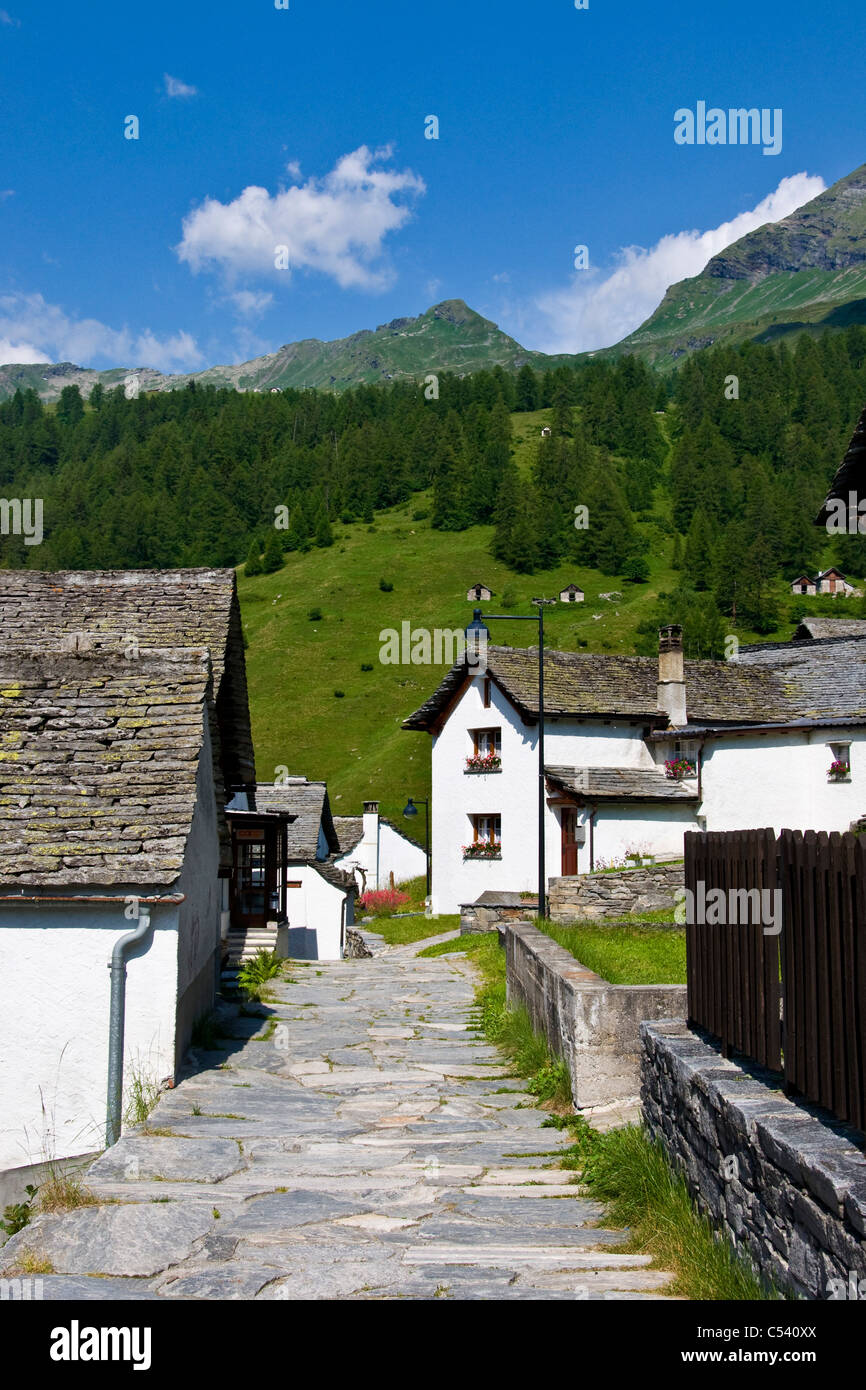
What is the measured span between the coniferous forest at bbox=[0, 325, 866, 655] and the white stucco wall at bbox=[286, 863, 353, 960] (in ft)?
209

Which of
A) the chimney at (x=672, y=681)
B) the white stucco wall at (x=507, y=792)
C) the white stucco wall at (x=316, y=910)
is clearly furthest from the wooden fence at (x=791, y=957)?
the white stucco wall at (x=316, y=910)

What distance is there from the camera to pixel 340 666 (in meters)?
95.0

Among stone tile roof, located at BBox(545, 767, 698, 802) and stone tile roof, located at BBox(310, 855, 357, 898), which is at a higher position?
stone tile roof, located at BBox(545, 767, 698, 802)

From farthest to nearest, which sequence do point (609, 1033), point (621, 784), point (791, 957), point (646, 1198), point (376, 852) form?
point (376, 852) < point (621, 784) < point (609, 1033) < point (646, 1198) < point (791, 957)

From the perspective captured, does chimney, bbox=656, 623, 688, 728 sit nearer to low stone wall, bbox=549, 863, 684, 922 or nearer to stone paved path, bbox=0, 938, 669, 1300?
low stone wall, bbox=549, 863, 684, 922

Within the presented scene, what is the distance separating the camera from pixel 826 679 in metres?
37.6

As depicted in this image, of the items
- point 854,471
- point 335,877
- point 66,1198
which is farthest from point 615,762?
point 66,1198

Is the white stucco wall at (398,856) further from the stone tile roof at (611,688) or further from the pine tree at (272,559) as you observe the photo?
the pine tree at (272,559)

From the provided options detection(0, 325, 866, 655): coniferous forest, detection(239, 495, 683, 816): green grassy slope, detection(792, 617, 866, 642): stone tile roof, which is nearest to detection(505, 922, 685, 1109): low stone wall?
detection(792, 617, 866, 642): stone tile roof

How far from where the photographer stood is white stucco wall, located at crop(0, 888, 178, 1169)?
8930 mm

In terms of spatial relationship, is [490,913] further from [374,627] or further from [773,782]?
[374,627]

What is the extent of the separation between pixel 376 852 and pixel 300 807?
15.5m

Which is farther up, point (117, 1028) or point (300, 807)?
point (300, 807)

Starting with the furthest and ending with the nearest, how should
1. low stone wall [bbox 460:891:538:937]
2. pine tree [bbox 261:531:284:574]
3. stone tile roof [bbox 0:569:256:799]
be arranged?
1. pine tree [bbox 261:531:284:574]
2. low stone wall [bbox 460:891:538:937]
3. stone tile roof [bbox 0:569:256:799]
